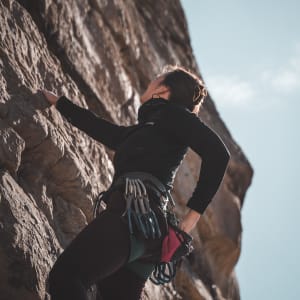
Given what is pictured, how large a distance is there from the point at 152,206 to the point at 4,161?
3.73 ft

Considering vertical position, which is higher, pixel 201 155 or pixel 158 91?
pixel 158 91

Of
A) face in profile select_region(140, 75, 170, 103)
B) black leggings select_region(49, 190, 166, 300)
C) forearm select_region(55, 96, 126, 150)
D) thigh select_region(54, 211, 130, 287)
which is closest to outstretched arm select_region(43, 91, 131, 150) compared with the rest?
forearm select_region(55, 96, 126, 150)

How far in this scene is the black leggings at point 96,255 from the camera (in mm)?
2318

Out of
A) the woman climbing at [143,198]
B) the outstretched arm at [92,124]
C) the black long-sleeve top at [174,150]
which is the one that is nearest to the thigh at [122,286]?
the woman climbing at [143,198]

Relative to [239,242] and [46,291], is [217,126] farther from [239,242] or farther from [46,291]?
[46,291]

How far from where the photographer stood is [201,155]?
292 cm

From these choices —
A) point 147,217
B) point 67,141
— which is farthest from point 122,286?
point 67,141

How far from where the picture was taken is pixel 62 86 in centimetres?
466

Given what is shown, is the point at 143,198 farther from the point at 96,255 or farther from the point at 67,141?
the point at 67,141

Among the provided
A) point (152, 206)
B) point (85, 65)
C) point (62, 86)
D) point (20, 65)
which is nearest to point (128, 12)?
point (85, 65)

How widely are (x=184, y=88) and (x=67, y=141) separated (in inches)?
54.6

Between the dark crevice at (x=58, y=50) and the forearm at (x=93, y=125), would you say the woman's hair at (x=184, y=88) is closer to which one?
the forearm at (x=93, y=125)

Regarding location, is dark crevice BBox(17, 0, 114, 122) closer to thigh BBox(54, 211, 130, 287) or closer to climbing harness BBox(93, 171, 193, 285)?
climbing harness BBox(93, 171, 193, 285)

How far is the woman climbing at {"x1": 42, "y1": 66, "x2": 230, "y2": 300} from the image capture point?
94.7 inches
